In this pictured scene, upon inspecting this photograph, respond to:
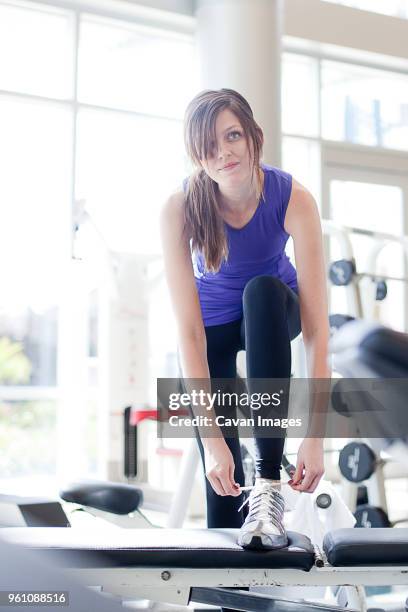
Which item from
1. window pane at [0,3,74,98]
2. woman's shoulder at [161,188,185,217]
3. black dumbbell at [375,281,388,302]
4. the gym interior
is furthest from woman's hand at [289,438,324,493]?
window pane at [0,3,74,98]

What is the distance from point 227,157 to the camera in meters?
1.48

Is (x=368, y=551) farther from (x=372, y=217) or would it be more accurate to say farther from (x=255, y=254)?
(x=372, y=217)

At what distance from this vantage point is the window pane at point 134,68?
151 inches

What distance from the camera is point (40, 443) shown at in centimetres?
367

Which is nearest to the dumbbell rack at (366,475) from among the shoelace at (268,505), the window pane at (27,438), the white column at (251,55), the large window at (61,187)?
the white column at (251,55)

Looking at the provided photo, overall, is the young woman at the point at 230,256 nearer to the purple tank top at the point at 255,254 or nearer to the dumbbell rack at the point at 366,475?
the purple tank top at the point at 255,254

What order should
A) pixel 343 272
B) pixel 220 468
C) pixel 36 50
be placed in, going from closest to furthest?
1. pixel 220 468
2. pixel 343 272
3. pixel 36 50

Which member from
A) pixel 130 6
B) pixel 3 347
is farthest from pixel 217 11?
pixel 3 347

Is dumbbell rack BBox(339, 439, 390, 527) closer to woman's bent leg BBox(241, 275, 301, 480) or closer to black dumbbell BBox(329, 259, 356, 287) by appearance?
black dumbbell BBox(329, 259, 356, 287)

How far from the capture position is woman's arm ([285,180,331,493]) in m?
1.23

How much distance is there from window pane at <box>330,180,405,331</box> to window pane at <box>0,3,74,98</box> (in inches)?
58.8

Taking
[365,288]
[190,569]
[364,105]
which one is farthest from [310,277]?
[364,105]

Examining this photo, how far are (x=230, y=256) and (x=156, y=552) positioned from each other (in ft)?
2.05

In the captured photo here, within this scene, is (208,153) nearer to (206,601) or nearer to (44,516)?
(44,516)
